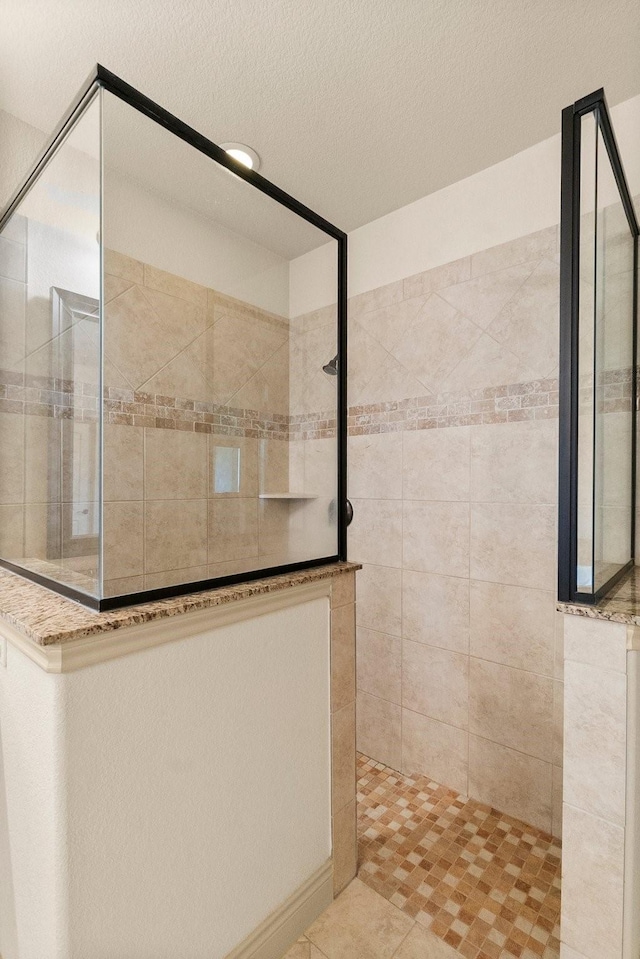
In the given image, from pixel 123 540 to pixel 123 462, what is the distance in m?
0.16

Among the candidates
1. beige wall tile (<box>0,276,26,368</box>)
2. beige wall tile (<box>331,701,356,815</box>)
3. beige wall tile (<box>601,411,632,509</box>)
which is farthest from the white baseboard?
beige wall tile (<box>0,276,26,368</box>)

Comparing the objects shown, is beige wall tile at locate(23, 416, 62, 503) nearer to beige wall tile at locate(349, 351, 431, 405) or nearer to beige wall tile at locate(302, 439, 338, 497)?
beige wall tile at locate(302, 439, 338, 497)

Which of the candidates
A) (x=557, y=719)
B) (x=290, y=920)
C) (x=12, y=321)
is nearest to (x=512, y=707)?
(x=557, y=719)

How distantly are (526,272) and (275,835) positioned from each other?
2041mm

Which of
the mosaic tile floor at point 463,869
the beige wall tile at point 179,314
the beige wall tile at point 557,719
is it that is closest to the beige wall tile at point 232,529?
the beige wall tile at point 179,314

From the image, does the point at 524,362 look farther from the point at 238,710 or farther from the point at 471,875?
the point at 471,875

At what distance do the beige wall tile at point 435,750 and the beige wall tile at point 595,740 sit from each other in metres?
1.07

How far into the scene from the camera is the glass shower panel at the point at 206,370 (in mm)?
989

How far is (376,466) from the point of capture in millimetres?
2393

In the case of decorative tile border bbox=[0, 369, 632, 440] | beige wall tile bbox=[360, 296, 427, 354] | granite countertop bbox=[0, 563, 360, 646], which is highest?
beige wall tile bbox=[360, 296, 427, 354]

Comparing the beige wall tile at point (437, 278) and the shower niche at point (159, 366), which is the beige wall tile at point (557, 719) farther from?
the beige wall tile at point (437, 278)

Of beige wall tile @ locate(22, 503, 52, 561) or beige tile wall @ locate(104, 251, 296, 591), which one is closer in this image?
beige tile wall @ locate(104, 251, 296, 591)

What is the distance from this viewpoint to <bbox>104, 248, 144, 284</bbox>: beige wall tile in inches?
37.8

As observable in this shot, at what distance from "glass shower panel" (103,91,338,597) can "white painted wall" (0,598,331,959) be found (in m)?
0.20
